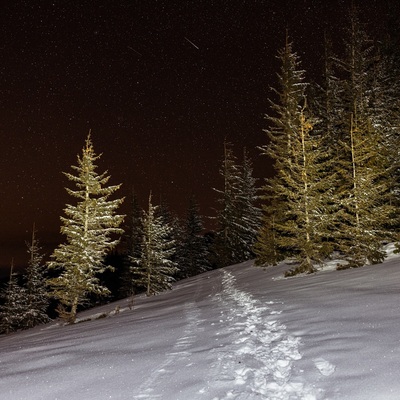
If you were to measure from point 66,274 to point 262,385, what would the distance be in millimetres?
17260

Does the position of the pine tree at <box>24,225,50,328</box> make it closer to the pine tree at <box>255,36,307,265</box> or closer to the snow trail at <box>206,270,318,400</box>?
the pine tree at <box>255,36,307,265</box>

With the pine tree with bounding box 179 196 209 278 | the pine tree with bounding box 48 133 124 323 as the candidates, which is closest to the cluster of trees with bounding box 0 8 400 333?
the pine tree with bounding box 48 133 124 323

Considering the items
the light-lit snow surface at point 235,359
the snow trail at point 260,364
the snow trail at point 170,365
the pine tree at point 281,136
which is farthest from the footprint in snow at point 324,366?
the pine tree at point 281,136

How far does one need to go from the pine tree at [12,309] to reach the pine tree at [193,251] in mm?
20343

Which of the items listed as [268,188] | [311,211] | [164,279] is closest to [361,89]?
[268,188]

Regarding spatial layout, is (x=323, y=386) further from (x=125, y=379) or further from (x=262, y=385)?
(x=125, y=379)

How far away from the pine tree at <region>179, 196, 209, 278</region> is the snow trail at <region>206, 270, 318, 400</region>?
41.0m

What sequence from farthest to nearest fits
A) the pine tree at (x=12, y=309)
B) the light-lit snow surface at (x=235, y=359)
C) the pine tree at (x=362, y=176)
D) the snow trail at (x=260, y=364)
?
the pine tree at (x=12, y=309), the pine tree at (x=362, y=176), the light-lit snow surface at (x=235, y=359), the snow trail at (x=260, y=364)

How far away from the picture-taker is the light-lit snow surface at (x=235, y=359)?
15.1ft

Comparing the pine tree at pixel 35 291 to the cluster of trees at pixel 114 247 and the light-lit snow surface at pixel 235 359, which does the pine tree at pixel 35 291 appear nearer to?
the cluster of trees at pixel 114 247

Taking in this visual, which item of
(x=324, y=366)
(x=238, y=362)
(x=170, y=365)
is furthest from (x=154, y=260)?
(x=324, y=366)

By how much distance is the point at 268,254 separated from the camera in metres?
25.4

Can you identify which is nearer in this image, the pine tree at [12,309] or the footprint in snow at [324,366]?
the footprint in snow at [324,366]

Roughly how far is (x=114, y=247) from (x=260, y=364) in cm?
1658
